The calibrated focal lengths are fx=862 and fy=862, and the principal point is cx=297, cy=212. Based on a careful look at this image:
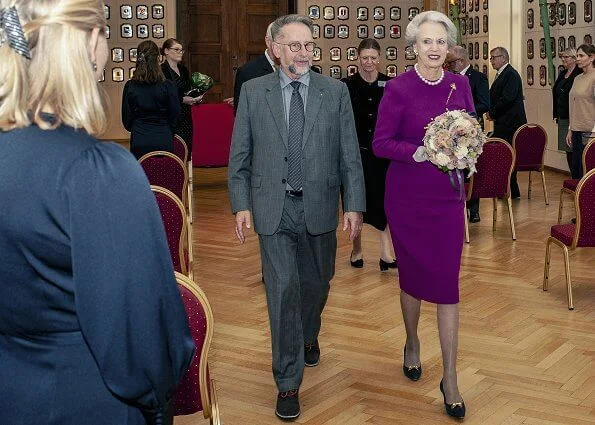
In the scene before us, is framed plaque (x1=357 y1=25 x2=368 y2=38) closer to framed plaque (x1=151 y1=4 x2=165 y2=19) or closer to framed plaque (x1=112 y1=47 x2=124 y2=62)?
framed plaque (x1=151 y1=4 x2=165 y2=19)

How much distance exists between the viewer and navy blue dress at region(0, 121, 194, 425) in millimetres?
1565

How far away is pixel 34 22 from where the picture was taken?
157 centimetres

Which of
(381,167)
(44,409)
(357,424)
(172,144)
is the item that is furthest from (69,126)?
(172,144)

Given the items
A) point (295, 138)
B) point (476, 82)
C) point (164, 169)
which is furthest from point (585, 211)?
point (476, 82)

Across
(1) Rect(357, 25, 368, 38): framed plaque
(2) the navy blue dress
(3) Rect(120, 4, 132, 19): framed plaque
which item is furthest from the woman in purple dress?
(3) Rect(120, 4, 132, 19): framed plaque

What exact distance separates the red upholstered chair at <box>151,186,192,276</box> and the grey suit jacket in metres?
0.49

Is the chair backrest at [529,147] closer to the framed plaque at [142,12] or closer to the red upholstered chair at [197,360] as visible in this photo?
the red upholstered chair at [197,360]

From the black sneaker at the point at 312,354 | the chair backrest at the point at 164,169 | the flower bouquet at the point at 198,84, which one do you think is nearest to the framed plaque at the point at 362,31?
the flower bouquet at the point at 198,84

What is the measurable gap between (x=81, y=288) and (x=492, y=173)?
24.0ft

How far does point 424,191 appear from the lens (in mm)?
4230

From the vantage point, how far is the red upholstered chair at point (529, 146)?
1002cm

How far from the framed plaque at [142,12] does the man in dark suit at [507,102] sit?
10.6 metres

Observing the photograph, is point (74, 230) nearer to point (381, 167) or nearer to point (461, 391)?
point (461, 391)

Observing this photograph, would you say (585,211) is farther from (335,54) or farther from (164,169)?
(335,54)
